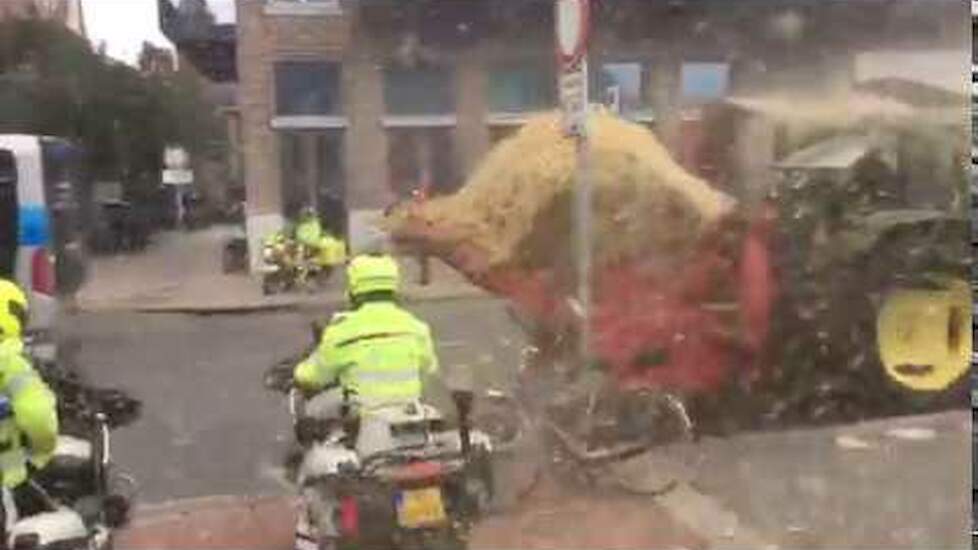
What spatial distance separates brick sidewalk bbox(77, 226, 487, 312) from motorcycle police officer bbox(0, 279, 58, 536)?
17 cm

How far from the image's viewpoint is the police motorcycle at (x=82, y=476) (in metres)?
2.97

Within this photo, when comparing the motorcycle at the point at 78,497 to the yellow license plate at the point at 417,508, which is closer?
the motorcycle at the point at 78,497

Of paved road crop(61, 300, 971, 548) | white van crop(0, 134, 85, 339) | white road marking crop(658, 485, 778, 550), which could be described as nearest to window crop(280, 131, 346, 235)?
paved road crop(61, 300, 971, 548)

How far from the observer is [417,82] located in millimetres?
3115

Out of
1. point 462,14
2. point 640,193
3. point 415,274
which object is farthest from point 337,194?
point 640,193

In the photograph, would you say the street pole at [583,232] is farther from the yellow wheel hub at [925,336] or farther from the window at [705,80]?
the yellow wheel hub at [925,336]

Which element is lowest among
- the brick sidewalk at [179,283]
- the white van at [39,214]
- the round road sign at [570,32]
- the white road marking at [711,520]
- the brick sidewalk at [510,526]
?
the white road marking at [711,520]

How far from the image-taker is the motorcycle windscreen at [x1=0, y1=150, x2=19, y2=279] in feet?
8.97

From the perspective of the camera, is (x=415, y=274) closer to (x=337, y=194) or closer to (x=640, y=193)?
(x=337, y=194)

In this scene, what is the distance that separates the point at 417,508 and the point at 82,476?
656 millimetres

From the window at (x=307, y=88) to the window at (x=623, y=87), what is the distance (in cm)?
58

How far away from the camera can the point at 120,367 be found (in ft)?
9.92

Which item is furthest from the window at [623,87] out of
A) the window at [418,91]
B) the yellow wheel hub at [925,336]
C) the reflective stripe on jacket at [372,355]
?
the yellow wheel hub at [925,336]

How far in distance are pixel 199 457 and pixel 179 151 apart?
620mm
